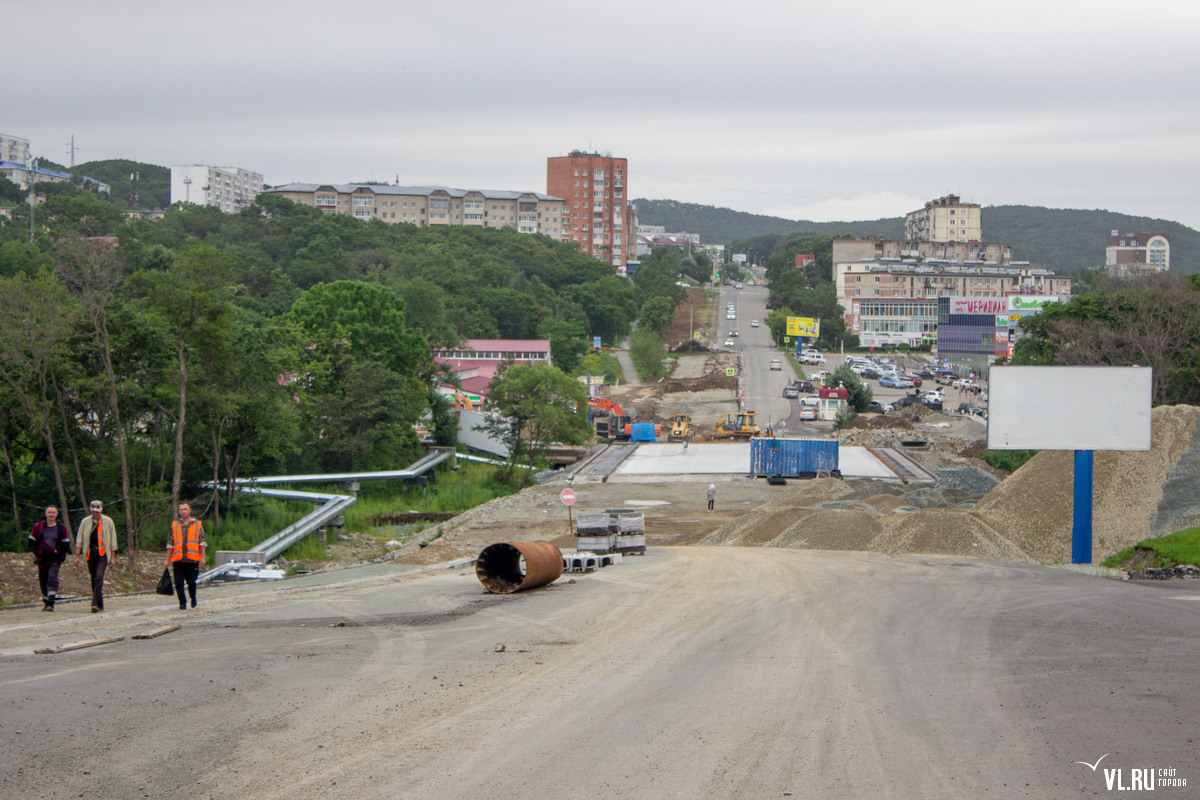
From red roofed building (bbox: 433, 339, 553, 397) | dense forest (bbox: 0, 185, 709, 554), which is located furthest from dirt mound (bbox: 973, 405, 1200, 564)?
red roofed building (bbox: 433, 339, 553, 397)

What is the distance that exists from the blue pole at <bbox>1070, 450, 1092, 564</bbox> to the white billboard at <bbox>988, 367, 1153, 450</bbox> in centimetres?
81

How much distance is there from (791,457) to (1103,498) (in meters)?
20.2

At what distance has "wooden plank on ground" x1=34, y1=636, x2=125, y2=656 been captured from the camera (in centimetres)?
1131

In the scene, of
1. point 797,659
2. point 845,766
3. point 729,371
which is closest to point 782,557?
point 797,659

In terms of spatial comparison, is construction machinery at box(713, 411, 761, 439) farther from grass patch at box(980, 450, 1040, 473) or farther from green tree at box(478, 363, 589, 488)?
grass patch at box(980, 450, 1040, 473)

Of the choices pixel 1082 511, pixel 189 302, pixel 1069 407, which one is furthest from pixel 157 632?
pixel 1082 511

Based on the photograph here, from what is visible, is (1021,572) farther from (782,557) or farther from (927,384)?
(927,384)

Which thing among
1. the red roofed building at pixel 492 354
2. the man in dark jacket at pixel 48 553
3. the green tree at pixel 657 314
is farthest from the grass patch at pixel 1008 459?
the green tree at pixel 657 314

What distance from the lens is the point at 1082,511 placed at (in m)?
25.9

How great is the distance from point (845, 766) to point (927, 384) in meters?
102

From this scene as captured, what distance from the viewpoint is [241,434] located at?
40750 mm

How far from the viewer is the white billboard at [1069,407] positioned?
80.9 feet

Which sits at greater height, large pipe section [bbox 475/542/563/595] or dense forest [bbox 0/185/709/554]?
dense forest [bbox 0/185/709/554]

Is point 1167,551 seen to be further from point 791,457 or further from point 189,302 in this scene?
point 189,302
